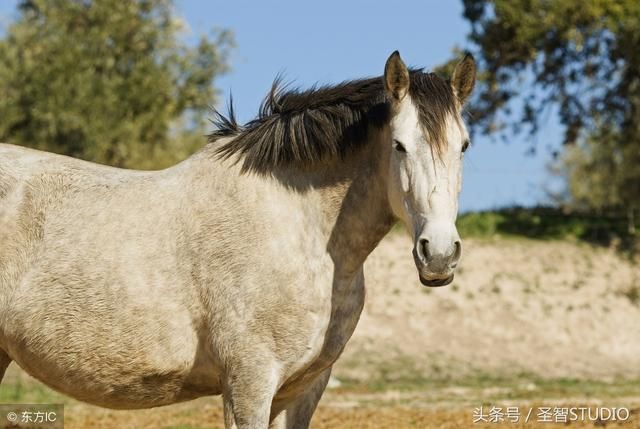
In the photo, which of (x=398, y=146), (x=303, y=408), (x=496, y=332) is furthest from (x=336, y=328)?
(x=496, y=332)

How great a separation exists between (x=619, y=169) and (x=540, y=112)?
6.63 metres

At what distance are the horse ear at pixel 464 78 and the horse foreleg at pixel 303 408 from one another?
71.2 inches

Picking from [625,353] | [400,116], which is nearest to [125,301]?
[400,116]

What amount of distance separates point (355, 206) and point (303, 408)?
1.26 metres

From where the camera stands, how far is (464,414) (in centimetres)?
1160

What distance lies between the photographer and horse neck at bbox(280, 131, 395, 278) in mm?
5535

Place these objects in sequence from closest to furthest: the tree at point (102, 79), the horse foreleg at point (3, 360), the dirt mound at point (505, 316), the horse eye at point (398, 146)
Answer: the horse eye at point (398, 146)
the horse foreleg at point (3, 360)
the dirt mound at point (505, 316)
the tree at point (102, 79)

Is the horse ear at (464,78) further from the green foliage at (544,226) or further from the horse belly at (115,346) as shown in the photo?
the green foliage at (544,226)

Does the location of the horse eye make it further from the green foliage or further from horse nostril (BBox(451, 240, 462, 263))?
the green foliage

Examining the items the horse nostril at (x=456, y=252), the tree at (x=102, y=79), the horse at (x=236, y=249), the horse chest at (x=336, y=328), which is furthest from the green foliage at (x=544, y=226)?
the horse nostril at (x=456, y=252)

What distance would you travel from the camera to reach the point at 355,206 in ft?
18.4

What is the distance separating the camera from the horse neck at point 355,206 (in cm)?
554

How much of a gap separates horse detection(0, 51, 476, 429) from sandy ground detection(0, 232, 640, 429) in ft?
29.6

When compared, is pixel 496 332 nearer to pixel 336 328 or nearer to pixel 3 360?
pixel 3 360
